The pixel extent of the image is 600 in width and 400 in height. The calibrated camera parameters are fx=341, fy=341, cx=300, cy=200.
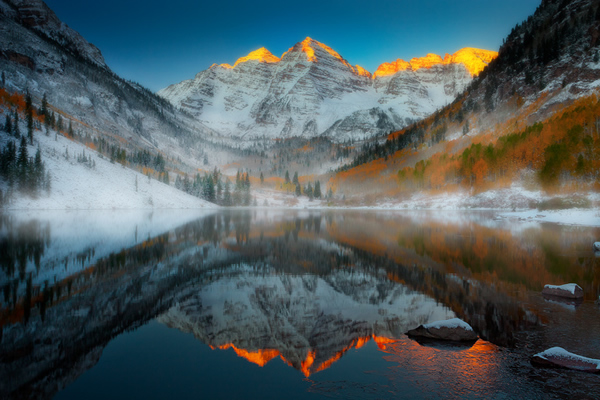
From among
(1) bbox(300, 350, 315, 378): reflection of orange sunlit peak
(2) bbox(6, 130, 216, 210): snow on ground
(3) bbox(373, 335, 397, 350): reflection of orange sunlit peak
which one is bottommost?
(1) bbox(300, 350, 315, 378): reflection of orange sunlit peak

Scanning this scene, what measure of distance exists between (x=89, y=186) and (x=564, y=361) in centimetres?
12189

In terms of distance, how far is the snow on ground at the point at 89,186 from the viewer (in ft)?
317

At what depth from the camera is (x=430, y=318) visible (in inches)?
529

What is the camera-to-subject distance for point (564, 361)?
A: 29.3ft

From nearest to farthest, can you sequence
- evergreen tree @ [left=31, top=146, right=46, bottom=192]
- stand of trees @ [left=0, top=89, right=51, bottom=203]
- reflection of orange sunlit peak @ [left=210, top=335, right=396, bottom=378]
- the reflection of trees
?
1. reflection of orange sunlit peak @ [left=210, top=335, right=396, bottom=378]
2. the reflection of trees
3. stand of trees @ [left=0, top=89, right=51, bottom=203]
4. evergreen tree @ [left=31, top=146, right=46, bottom=192]

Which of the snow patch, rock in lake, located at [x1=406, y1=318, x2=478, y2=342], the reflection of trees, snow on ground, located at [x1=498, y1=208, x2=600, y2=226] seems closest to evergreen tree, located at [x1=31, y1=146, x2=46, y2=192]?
the reflection of trees

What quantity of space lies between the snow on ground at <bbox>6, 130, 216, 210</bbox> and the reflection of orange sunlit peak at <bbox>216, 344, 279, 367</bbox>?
4026 inches

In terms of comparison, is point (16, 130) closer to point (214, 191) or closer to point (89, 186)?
point (89, 186)

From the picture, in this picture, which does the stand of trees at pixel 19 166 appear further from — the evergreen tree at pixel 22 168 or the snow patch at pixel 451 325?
the snow patch at pixel 451 325

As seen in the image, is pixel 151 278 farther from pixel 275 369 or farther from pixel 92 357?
pixel 275 369

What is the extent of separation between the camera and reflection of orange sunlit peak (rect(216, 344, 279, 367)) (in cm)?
1015

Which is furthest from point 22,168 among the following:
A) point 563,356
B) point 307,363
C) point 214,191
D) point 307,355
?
point 563,356

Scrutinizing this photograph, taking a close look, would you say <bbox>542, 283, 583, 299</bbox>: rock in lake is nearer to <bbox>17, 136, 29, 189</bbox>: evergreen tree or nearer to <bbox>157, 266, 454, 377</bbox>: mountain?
<bbox>157, 266, 454, 377</bbox>: mountain

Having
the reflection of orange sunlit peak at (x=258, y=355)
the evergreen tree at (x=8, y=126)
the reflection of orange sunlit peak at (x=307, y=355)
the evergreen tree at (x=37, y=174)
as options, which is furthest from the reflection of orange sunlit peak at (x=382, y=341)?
the evergreen tree at (x=8, y=126)
